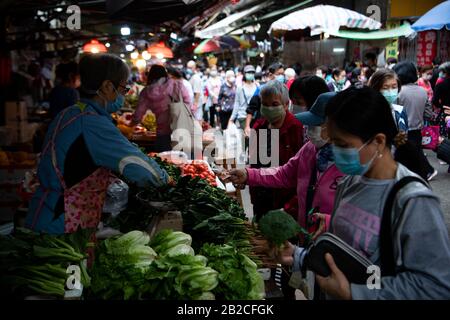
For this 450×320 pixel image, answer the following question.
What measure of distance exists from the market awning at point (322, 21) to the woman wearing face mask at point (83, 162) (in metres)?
8.56

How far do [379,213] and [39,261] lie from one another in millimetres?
1693

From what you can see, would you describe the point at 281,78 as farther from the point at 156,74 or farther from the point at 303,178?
the point at 303,178

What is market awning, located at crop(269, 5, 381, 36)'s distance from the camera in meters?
11.2

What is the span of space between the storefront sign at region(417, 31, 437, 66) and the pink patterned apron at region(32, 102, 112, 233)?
44.3ft

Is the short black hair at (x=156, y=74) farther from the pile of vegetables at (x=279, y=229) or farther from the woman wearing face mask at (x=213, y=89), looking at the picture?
the woman wearing face mask at (x=213, y=89)

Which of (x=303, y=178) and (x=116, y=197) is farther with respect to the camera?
(x=116, y=197)

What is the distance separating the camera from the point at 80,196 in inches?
129

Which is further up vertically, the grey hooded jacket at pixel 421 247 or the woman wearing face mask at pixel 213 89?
the woman wearing face mask at pixel 213 89

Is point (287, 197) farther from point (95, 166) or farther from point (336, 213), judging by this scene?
point (336, 213)

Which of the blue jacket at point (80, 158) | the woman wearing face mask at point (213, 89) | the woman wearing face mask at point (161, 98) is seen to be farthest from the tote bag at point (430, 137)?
the woman wearing face mask at point (213, 89)

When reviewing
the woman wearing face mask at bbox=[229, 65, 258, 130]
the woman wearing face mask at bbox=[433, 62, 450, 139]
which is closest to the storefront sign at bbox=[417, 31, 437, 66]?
the woman wearing face mask at bbox=[433, 62, 450, 139]

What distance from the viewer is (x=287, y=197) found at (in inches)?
185

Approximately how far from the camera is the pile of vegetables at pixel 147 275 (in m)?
2.58

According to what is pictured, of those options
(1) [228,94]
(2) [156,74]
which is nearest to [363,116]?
(2) [156,74]
